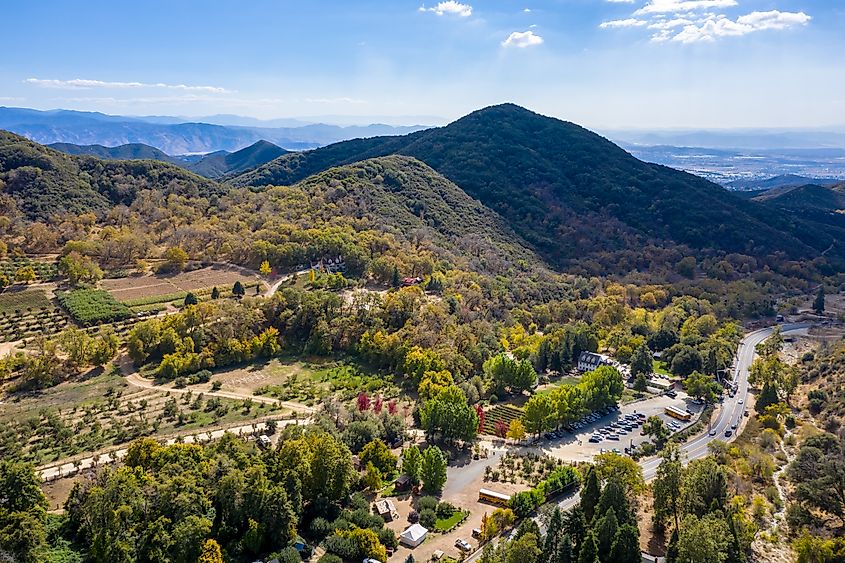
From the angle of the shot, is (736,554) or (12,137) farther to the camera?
(12,137)

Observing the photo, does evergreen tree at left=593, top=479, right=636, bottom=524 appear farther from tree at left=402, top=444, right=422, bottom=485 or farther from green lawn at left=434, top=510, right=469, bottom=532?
tree at left=402, top=444, right=422, bottom=485

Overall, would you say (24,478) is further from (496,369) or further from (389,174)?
(389,174)

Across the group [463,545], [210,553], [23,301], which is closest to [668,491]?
[463,545]

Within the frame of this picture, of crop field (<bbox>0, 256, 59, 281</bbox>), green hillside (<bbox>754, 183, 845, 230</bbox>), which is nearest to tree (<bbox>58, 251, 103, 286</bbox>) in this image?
crop field (<bbox>0, 256, 59, 281</bbox>)

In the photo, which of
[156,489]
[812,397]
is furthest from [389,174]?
[156,489]

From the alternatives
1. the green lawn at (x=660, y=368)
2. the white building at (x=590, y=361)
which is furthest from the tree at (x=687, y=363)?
the white building at (x=590, y=361)
